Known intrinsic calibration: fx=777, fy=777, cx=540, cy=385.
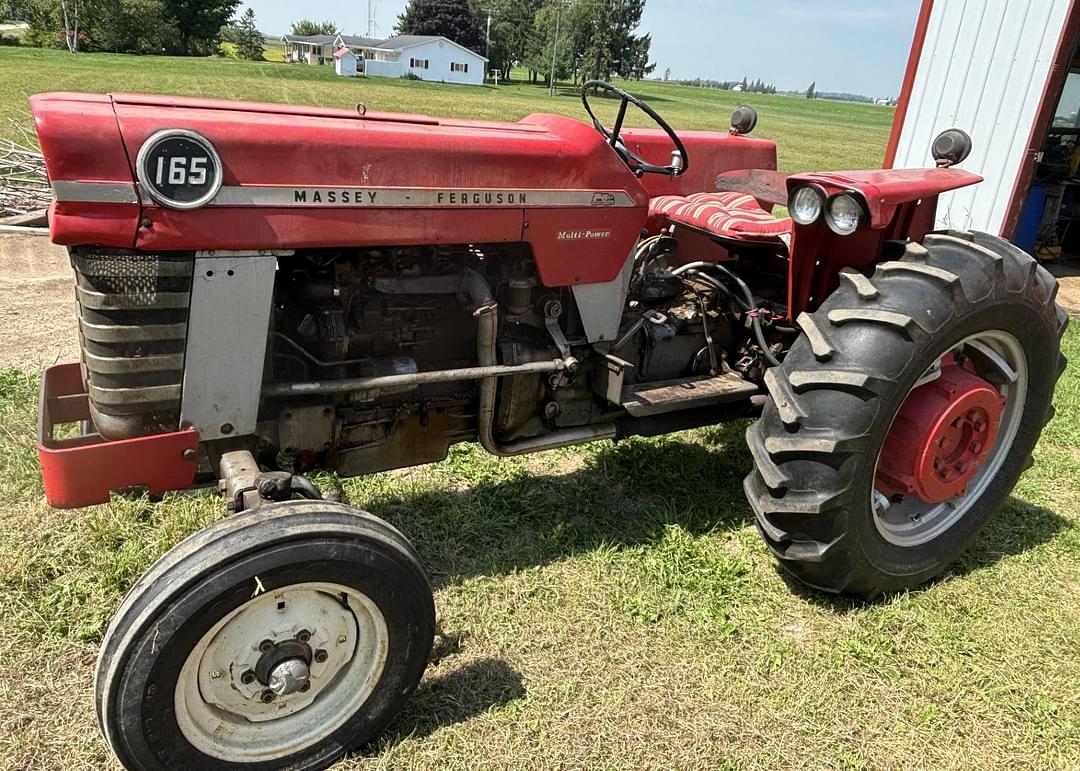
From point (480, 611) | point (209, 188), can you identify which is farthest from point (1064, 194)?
point (209, 188)

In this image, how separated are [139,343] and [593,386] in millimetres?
1685

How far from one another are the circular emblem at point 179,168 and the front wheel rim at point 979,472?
8.28ft

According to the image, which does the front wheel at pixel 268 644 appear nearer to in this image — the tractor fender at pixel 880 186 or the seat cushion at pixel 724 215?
the tractor fender at pixel 880 186

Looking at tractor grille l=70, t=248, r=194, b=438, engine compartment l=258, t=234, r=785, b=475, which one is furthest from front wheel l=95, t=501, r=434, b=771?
engine compartment l=258, t=234, r=785, b=475

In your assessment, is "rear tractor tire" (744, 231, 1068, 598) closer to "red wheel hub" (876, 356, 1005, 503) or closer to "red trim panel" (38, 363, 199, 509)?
"red wheel hub" (876, 356, 1005, 503)

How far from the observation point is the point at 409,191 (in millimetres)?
2355

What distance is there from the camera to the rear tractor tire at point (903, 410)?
2623mm

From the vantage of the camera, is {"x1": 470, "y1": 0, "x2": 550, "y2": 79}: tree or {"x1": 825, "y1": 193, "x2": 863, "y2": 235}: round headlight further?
{"x1": 470, "y1": 0, "x2": 550, "y2": 79}: tree

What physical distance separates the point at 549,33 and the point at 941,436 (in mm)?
74825

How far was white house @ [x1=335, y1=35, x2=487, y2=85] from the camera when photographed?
62.6m

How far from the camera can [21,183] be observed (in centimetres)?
828

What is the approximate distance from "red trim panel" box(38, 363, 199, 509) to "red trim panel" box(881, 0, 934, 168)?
7928 mm

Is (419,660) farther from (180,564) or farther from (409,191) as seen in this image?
(409,191)

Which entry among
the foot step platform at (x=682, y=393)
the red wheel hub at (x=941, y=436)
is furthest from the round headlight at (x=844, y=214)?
the foot step platform at (x=682, y=393)
